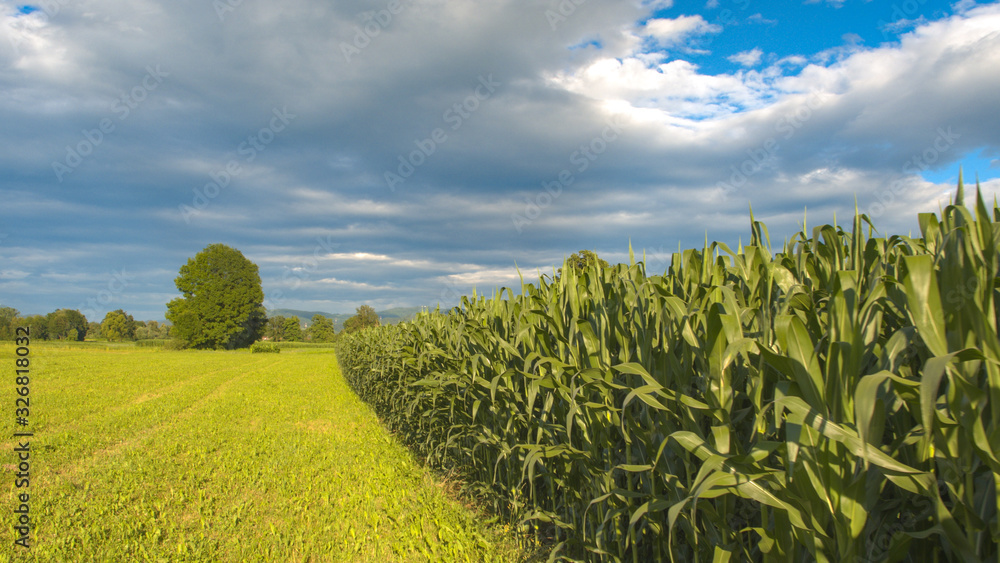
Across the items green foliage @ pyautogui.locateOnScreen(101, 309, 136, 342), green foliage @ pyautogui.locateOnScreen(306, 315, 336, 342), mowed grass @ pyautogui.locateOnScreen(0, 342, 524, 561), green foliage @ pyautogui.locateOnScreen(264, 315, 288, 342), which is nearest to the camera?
mowed grass @ pyautogui.locateOnScreen(0, 342, 524, 561)

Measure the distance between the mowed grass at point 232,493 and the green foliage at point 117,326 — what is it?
13803 cm

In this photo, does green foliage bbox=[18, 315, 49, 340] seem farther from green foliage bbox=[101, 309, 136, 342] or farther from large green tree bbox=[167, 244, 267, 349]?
large green tree bbox=[167, 244, 267, 349]

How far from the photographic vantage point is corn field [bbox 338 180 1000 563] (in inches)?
43.9

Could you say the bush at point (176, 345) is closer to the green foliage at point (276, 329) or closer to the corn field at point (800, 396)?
the corn field at point (800, 396)

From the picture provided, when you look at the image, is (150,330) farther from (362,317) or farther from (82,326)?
(362,317)

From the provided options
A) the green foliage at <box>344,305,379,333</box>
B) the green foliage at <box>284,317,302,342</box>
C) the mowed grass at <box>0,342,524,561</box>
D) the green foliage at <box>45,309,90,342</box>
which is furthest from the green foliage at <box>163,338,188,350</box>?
the green foliage at <box>45,309,90,342</box>

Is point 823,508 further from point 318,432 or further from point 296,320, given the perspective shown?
point 296,320

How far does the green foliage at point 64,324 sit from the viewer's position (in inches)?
4304

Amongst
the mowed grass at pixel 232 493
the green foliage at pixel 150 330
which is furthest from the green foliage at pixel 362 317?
the mowed grass at pixel 232 493

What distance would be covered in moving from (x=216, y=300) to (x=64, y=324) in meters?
91.0

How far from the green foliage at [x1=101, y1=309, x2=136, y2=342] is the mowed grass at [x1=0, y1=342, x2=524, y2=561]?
453ft

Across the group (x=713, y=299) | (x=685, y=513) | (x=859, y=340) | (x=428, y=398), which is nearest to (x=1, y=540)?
(x=428, y=398)

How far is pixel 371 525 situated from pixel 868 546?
4061 mm

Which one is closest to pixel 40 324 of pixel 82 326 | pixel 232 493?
pixel 82 326
